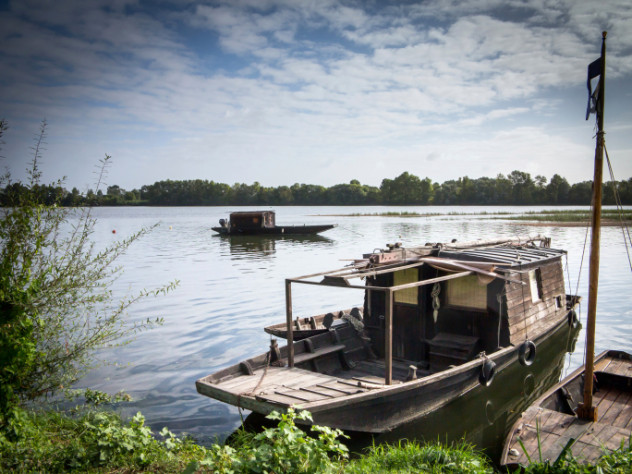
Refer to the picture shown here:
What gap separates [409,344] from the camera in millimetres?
10914

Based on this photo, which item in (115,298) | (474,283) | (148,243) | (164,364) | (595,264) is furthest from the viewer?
(148,243)

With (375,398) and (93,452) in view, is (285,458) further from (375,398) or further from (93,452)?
(375,398)

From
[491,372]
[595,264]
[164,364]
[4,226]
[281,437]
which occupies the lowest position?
[164,364]

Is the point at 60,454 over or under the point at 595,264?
under

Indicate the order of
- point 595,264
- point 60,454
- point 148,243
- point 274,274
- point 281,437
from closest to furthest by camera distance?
point 281,437
point 60,454
point 595,264
point 274,274
point 148,243

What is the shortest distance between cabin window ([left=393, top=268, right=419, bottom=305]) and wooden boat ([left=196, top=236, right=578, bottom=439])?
26 mm

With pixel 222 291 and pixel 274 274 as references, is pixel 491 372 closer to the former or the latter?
pixel 222 291

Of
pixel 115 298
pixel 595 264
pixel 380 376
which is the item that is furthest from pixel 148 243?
pixel 595 264

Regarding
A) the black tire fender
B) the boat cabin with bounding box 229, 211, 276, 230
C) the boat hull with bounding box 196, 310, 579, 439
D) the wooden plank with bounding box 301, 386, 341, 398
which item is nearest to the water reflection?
the boat cabin with bounding box 229, 211, 276, 230

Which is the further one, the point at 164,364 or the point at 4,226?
the point at 164,364

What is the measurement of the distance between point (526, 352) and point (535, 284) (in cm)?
261

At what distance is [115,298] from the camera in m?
19.0

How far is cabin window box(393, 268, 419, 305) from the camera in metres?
10.8

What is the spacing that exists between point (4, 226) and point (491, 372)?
8.98 m
